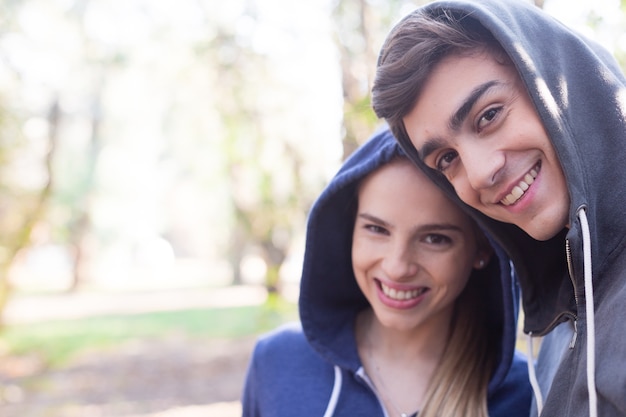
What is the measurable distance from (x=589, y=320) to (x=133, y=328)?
15.9 metres

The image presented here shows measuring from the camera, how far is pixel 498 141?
181 centimetres

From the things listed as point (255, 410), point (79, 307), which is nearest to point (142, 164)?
point (79, 307)

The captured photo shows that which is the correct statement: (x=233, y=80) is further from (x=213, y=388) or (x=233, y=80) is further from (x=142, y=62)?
(x=142, y=62)

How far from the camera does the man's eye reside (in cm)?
201

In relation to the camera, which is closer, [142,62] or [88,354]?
[88,354]

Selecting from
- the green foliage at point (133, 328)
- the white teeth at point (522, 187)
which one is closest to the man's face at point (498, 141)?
the white teeth at point (522, 187)

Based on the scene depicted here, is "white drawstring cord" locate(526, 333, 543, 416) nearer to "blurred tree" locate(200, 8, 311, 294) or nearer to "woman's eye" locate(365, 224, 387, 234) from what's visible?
"woman's eye" locate(365, 224, 387, 234)

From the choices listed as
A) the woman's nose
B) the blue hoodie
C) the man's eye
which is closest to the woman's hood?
the blue hoodie

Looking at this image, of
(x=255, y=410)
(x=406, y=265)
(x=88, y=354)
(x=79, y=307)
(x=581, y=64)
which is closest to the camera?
(x=581, y=64)

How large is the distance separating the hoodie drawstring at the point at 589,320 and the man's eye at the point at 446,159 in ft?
1.36

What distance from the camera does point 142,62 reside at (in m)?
16.7

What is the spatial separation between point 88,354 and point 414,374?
1171 cm

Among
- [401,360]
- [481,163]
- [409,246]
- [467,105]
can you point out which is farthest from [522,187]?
→ [401,360]

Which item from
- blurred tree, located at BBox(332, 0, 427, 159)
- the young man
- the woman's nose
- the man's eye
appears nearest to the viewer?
the young man
